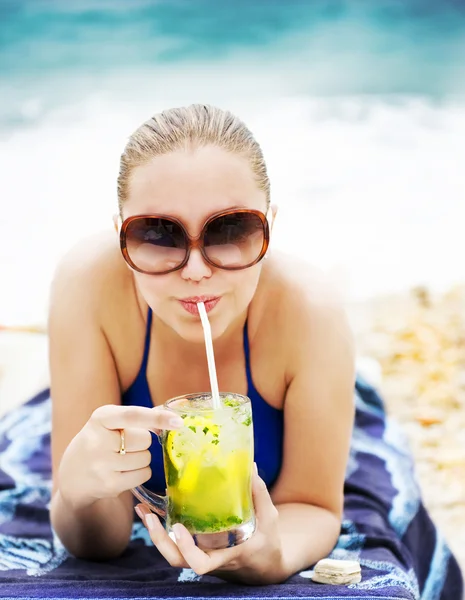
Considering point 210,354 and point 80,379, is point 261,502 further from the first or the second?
point 80,379

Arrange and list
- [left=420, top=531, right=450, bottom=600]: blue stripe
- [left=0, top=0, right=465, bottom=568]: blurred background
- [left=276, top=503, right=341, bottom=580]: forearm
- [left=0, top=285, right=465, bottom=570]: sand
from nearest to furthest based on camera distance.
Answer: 1. [left=276, top=503, right=341, bottom=580]: forearm
2. [left=420, top=531, right=450, bottom=600]: blue stripe
3. [left=0, top=285, right=465, bottom=570]: sand
4. [left=0, top=0, right=465, bottom=568]: blurred background

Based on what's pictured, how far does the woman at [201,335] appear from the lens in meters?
1.57

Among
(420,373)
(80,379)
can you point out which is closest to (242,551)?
(80,379)

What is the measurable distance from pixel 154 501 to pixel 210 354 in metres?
0.34

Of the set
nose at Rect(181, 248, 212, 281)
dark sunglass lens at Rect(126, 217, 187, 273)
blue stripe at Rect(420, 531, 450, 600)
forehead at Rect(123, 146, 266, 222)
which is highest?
forehead at Rect(123, 146, 266, 222)

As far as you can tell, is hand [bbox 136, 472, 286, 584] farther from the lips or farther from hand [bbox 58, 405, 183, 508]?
the lips

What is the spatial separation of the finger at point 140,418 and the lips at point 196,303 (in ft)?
Answer: 0.95

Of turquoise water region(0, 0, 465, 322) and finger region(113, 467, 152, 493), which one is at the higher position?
turquoise water region(0, 0, 465, 322)

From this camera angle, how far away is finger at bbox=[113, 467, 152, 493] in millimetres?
1489

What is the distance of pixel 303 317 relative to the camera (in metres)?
2.01

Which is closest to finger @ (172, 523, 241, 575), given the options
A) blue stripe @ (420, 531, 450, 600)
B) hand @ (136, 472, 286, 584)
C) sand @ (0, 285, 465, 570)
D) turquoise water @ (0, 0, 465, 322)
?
hand @ (136, 472, 286, 584)

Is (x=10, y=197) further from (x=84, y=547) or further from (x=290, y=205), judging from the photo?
(x=84, y=547)

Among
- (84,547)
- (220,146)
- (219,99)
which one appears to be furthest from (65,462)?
(219,99)

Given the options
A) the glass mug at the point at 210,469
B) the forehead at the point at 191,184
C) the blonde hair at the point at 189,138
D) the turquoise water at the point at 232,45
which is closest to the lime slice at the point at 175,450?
the glass mug at the point at 210,469
